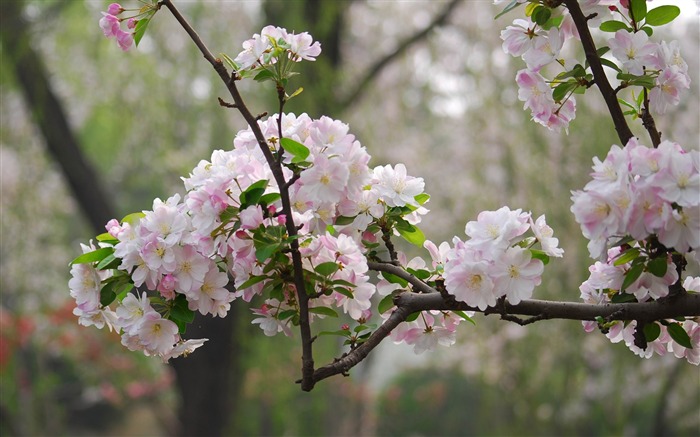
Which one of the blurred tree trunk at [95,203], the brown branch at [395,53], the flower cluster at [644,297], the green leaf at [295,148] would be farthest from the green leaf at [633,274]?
the brown branch at [395,53]

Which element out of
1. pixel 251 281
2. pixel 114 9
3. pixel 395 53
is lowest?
pixel 251 281

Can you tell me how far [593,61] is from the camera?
0.87 meters

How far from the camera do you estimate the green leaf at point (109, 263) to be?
2.80 feet

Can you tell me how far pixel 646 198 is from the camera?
0.69 metres

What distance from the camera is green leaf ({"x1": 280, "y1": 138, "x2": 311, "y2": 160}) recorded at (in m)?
0.78

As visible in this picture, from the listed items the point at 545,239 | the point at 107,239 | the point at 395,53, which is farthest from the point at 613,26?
the point at 395,53

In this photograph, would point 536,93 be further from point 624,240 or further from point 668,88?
point 624,240

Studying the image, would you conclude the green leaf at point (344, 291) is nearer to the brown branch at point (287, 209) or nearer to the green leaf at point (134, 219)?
the brown branch at point (287, 209)

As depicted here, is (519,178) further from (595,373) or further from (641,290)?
(641,290)

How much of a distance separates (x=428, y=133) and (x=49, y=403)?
13.8ft

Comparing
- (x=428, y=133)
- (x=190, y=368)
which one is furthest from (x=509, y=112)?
(x=428, y=133)

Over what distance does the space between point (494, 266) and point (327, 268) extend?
183mm

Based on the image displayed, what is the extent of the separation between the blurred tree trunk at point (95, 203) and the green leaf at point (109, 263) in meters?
2.51

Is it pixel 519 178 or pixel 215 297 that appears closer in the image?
pixel 215 297
